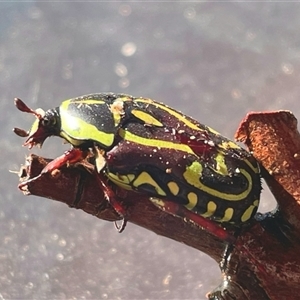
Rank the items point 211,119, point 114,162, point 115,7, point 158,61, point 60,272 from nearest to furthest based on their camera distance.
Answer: point 114,162 < point 60,272 < point 211,119 < point 158,61 < point 115,7

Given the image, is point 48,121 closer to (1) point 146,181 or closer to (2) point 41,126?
(2) point 41,126

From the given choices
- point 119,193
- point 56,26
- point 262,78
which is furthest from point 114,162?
point 56,26

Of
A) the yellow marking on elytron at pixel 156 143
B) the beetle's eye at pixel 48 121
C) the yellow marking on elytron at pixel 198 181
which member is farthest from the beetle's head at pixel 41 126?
the yellow marking on elytron at pixel 198 181

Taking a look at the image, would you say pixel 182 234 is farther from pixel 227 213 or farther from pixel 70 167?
pixel 70 167

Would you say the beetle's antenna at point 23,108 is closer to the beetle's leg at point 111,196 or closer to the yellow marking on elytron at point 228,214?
the beetle's leg at point 111,196

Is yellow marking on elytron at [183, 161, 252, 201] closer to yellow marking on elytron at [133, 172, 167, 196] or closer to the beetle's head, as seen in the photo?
yellow marking on elytron at [133, 172, 167, 196]

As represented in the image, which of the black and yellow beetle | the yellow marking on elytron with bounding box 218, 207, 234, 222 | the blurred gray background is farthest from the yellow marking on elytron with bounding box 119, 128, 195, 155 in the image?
the blurred gray background

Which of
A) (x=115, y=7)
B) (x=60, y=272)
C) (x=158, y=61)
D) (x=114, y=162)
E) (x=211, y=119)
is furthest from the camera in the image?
(x=115, y=7)
